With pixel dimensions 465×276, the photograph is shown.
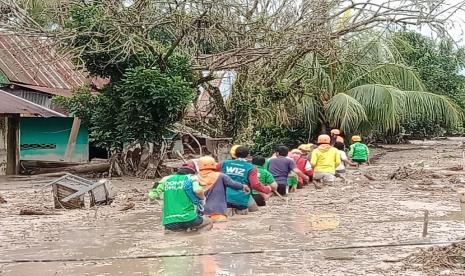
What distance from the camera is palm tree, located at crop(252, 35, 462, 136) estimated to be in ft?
81.5

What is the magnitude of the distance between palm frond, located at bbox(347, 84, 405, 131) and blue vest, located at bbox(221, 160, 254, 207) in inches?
648

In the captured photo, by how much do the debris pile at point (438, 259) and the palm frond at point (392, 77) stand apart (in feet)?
68.6

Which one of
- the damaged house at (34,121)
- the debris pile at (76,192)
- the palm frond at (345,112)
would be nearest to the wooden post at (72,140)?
the damaged house at (34,121)

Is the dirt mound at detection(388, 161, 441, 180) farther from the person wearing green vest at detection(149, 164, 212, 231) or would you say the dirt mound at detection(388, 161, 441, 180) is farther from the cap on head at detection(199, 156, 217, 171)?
the person wearing green vest at detection(149, 164, 212, 231)

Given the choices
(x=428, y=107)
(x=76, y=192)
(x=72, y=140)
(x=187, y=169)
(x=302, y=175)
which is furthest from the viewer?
(x=428, y=107)

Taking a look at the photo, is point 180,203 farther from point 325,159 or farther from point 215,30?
point 215,30

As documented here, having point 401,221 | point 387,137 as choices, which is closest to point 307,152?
point 401,221

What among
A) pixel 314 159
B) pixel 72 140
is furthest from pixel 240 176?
pixel 72 140

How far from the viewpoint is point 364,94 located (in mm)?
26922

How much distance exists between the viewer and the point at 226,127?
69.8 ft

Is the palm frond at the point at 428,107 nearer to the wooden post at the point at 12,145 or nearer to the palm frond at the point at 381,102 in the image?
the palm frond at the point at 381,102

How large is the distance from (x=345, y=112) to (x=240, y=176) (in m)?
15.2

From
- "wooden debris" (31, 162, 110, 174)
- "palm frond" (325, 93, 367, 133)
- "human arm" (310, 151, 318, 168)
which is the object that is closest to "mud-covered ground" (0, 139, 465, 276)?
"human arm" (310, 151, 318, 168)

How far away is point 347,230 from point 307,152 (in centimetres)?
819
